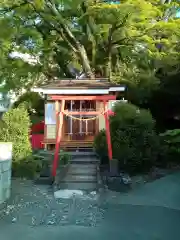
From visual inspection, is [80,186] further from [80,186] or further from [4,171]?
[4,171]

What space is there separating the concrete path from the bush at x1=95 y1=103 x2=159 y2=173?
65.8 inches

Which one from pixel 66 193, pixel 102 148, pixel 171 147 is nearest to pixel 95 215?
pixel 66 193

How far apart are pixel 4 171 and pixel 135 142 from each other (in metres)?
5.65

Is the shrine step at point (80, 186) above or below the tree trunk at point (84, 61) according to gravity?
below

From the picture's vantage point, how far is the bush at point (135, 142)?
13.5 m

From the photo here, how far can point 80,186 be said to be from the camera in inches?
477

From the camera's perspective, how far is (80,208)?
9.24m

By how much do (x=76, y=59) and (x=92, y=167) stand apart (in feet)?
34.1

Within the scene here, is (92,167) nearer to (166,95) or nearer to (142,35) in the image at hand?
(166,95)

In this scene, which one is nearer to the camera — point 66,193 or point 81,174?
point 66,193

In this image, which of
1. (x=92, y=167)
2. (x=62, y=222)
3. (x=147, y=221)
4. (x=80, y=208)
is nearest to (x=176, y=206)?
(x=147, y=221)

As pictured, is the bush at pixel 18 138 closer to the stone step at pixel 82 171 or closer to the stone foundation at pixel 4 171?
the stone step at pixel 82 171

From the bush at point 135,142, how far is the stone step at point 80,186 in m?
1.94

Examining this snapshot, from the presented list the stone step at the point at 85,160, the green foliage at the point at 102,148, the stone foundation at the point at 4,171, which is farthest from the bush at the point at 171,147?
the stone foundation at the point at 4,171
